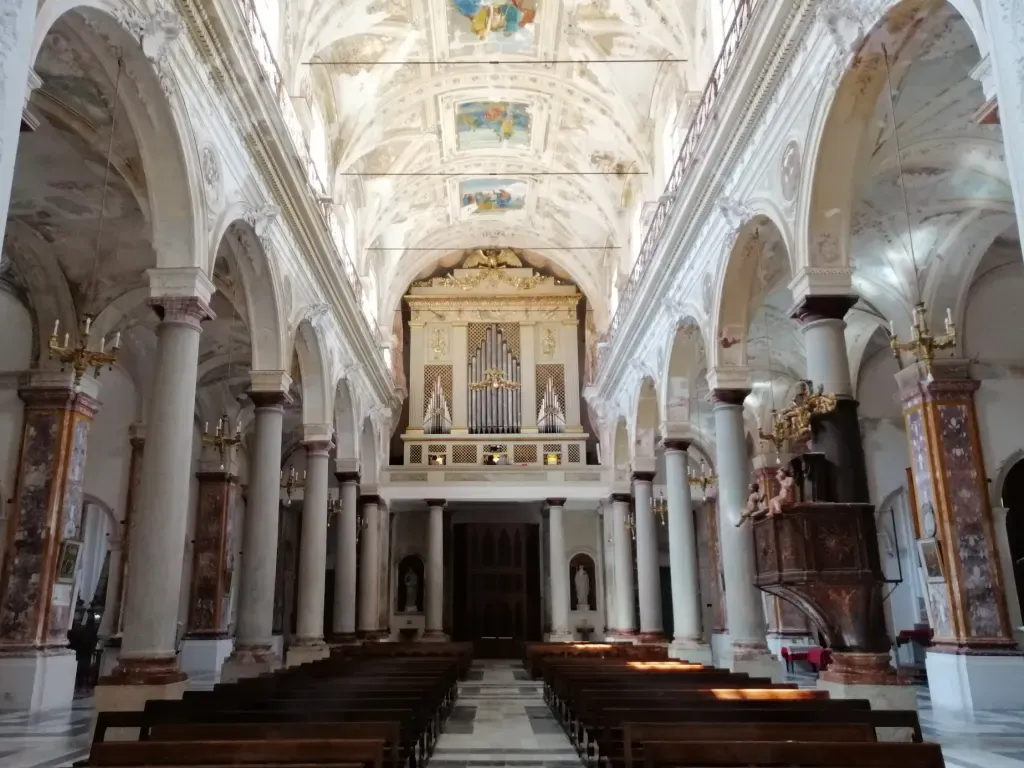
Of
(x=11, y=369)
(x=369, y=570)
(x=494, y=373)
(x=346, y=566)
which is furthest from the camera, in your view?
(x=494, y=373)

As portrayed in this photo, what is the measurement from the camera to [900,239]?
1291cm

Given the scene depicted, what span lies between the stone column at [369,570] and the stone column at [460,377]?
4.12m

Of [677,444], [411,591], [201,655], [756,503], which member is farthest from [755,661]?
[411,591]

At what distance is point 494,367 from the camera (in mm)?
27828

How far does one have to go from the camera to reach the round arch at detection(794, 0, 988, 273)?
795 centimetres

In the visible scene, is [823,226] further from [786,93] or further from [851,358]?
[851,358]

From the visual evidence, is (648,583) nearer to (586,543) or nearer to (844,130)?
(586,543)

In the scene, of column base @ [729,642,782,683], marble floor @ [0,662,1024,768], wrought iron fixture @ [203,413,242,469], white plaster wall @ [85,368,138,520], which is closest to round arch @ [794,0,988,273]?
marble floor @ [0,662,1024,768]

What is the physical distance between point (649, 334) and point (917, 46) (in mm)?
9994

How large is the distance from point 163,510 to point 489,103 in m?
13.3

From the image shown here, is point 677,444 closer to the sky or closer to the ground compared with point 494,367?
closer to the ground

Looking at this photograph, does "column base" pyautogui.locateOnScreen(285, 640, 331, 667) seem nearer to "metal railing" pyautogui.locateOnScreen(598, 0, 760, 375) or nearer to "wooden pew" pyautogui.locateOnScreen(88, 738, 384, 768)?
"metal railing" pyautogui.locateOnScreen(598, 0, 760, 375)

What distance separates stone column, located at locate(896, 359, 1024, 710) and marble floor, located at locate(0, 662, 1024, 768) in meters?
0.56

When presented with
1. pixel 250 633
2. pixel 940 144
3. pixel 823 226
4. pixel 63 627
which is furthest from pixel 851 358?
pixel 63 627
